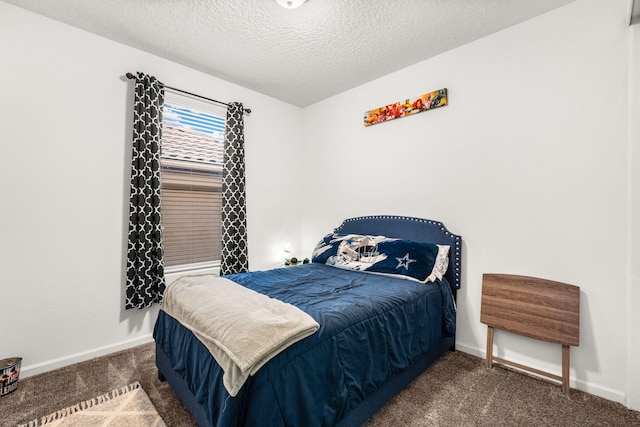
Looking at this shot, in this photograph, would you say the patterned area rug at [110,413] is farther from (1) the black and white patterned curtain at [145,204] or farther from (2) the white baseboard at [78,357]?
(1) the black and white patterned curtain at [145,204]

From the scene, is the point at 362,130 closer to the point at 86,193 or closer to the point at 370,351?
the point at 370,351

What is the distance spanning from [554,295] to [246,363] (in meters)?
2.13

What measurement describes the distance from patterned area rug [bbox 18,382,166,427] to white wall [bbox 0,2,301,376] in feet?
2.39

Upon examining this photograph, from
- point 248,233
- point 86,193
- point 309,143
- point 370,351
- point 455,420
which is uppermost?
point 309,143

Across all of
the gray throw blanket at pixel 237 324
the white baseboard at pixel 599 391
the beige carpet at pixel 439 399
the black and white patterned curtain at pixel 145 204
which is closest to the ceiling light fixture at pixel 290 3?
the black and white patterned curtain at pixel 145 204

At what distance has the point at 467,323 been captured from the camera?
100 inches

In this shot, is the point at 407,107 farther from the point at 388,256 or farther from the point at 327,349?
the point at 327,349

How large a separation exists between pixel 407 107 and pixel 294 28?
133cm

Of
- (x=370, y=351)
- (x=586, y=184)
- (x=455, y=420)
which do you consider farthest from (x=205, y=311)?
(x=586, y=184)

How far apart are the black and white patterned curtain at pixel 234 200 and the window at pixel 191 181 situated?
120 millimetres

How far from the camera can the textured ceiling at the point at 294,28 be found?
2.09 m

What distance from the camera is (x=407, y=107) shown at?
2.96m

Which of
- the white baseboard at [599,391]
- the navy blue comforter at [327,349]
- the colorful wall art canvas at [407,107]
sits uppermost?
the colorful wall art canvas at [407,107]

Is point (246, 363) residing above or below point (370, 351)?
above
